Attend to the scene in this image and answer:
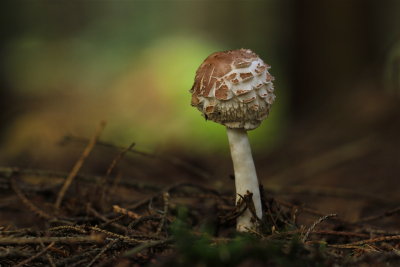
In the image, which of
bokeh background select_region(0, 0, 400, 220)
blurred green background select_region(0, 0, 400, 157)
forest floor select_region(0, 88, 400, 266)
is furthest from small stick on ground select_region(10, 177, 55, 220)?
blurred green background select_region(0, 0, 400, 157)

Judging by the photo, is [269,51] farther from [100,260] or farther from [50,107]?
[100,260]

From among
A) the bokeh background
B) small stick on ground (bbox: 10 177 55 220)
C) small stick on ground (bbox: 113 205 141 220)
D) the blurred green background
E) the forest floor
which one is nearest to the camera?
the forest floor

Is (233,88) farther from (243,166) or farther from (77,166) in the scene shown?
(77,166)

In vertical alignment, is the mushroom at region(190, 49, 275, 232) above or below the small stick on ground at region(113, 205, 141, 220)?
above

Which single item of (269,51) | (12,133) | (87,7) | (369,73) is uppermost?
(87,7)

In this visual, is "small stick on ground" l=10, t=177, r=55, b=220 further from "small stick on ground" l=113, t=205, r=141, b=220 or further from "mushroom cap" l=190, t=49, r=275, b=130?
"mushroom cap" l=190, t=49, r=275, b=130

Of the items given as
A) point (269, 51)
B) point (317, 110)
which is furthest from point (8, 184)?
point (269, 51)
